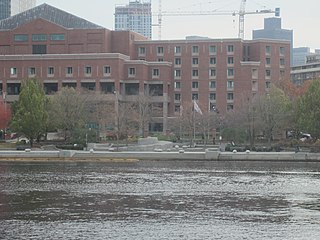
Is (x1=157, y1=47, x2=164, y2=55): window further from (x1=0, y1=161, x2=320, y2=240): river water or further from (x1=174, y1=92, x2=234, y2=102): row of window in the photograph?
(x1=0, y1=161, x2=320, y2=240): river water

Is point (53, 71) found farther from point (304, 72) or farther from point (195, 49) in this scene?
point (304, 72)

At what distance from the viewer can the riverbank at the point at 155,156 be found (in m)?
70.1

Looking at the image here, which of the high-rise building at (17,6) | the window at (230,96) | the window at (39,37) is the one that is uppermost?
the high-rise building at (17,6)

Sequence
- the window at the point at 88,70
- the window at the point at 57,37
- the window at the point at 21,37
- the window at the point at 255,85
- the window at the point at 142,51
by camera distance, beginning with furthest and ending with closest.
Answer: the window at the point at 142,51 < the window at the point at 255,85 < the window at the point at 21,37 < the window at the point at 57,37 < the window at the point at 88,70

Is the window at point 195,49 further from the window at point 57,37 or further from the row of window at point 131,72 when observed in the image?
the window at point 57,37

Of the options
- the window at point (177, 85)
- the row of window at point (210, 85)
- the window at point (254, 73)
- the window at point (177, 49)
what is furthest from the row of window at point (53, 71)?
the window at point (254, 73)

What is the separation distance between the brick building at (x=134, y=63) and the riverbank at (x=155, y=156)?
39.9 metres

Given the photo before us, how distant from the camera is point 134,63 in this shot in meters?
115

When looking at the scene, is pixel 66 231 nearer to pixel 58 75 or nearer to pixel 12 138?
pixel 12 138

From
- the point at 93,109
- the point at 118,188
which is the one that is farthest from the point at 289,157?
the point at 93,109

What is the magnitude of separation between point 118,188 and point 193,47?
3197 inches

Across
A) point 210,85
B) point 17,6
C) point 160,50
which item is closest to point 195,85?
point 210,85

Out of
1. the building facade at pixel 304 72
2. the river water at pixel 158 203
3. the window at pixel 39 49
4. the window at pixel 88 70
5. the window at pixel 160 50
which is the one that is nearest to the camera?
the river water at pixel 158 203

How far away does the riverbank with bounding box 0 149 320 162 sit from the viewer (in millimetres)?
70125
